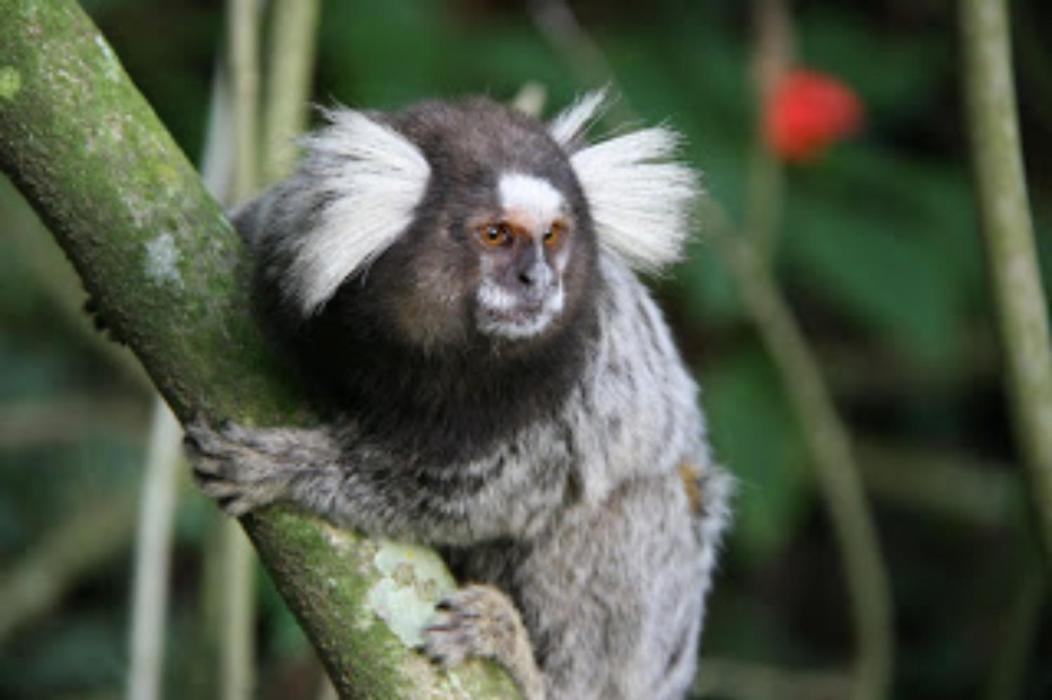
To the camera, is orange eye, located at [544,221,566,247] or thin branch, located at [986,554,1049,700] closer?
orange eye, located at [544,221,566,247]

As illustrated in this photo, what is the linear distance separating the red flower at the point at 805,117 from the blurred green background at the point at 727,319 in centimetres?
12

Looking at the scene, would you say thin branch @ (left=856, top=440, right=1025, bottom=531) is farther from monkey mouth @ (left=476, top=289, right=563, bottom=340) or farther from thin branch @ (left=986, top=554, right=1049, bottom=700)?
monkey mouth @ (left=476, top=289, right=563, bottom=340)

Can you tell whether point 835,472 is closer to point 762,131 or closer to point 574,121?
point 762,131

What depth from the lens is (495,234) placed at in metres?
2.46

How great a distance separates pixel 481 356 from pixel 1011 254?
1.08 metres

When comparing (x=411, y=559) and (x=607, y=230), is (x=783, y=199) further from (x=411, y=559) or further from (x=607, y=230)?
(x=411, y=559)

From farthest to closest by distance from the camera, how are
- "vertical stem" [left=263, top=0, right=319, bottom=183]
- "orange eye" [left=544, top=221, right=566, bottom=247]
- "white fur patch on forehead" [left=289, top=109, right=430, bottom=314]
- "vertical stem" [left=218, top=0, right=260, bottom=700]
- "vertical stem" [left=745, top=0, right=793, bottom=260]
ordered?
1. "vertical stem" [left=745, top=0, right=793, bottom=260]
2. "vertical stem" [left=263, top=0, right=319, bottom=183]
3. "vertical stem" [left=218, top=0, right=260, bottom=700]
4. "orange eye" [left=544, top=221, right=566, bottom=247]
5. "white fur patch on forehead" [left=289, top=109, right=430, bottom=314]

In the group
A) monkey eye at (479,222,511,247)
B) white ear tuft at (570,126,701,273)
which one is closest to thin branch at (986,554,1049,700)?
white ear tuft at (570,126,701,273)

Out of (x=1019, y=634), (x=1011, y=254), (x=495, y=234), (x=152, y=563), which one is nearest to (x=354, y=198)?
(x=495, y=234)

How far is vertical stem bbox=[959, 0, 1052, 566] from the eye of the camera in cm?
285

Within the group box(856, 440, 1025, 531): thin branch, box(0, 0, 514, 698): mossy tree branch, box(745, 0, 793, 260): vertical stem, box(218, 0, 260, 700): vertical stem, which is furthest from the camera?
box(856, 440, 1025, 531): thin branch

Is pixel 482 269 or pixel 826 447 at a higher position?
pixel 482 269

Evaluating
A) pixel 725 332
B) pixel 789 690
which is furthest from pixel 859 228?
pixel 789 690

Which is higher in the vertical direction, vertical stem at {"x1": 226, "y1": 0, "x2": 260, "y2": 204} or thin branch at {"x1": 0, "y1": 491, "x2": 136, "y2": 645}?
vertical stem at {"x1": 226, "y1": 0, "x2": 260, "y2": 204}
